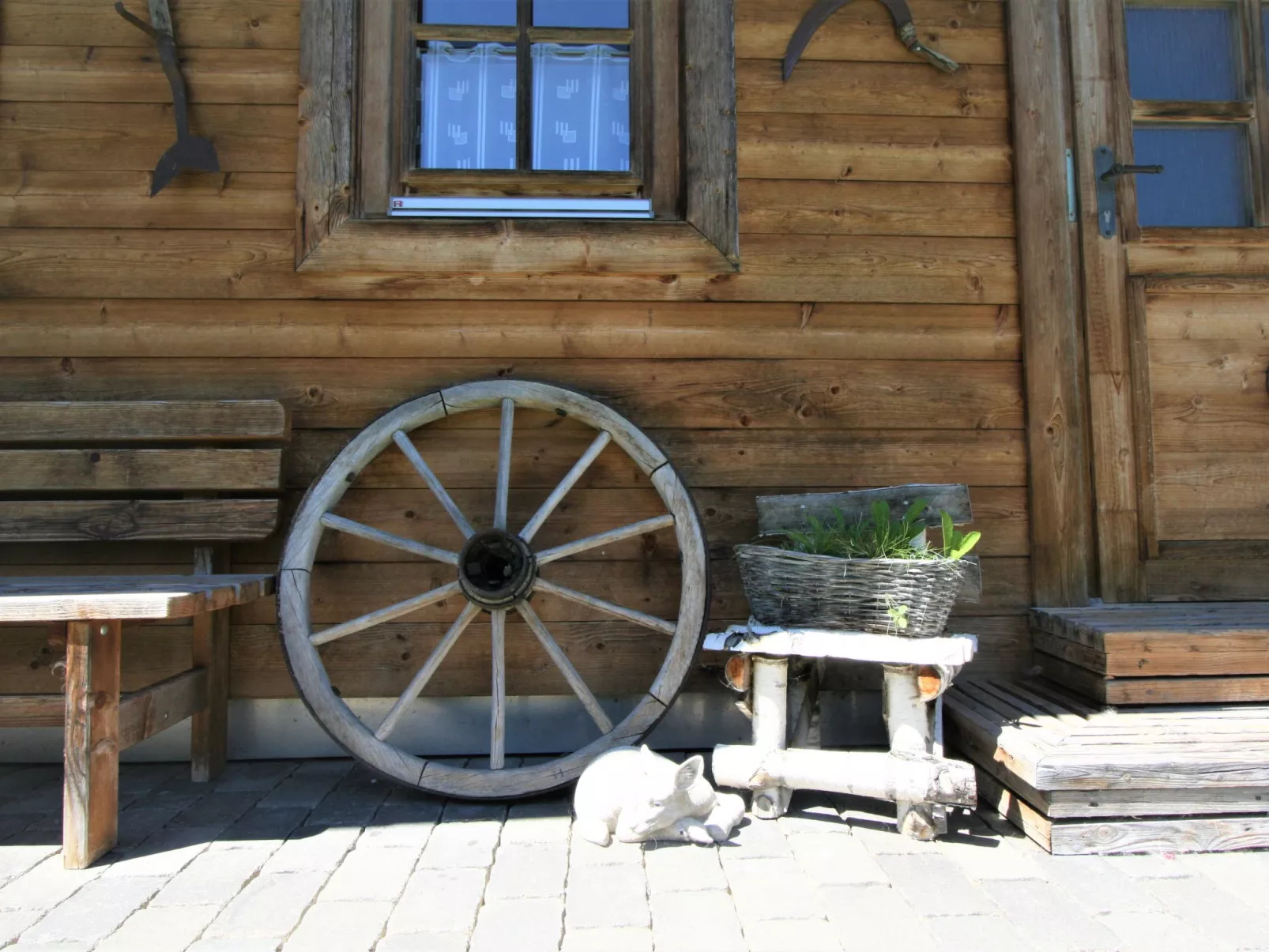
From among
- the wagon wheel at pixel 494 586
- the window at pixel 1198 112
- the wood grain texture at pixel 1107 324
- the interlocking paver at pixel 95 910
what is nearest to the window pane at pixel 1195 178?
the window at pixel 1198 112

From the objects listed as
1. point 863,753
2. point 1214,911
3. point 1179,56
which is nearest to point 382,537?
point 863,753

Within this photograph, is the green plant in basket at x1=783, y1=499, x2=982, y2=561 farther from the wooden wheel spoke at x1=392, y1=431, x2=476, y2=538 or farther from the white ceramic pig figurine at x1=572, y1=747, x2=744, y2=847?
the wooden wheel spoke at x1=392, y1=431, x2=476, y2=538

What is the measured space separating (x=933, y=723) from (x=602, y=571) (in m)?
1.06

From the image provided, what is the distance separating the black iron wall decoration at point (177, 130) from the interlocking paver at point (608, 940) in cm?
244

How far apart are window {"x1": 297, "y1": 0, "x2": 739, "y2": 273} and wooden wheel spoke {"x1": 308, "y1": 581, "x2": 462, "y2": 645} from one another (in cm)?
101

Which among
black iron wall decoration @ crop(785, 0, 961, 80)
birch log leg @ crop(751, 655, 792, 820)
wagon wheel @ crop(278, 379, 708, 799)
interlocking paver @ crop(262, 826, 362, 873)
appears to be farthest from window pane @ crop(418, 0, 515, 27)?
interlocking paver @ crop(262, 826, 362, 873)

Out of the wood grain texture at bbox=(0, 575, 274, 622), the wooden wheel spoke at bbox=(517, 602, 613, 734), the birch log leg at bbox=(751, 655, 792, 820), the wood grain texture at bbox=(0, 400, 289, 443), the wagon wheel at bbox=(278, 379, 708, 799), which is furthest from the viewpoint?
the wood grain texture at bbox=(0, 400, 289, 443)

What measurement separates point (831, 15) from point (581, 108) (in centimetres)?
87

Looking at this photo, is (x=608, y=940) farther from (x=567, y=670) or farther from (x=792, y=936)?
(x=567, y=670)

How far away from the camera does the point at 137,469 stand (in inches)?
101

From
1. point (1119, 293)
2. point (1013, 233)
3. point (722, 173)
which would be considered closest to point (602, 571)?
point (722, 173)

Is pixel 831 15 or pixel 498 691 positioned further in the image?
pixel 831 15

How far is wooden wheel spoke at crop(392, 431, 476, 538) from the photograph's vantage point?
2.50 metres

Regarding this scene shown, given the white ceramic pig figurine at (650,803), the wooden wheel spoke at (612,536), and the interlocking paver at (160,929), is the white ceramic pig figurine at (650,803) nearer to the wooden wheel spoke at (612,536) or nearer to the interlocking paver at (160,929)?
the wooden wheel spoke at (612,536)
